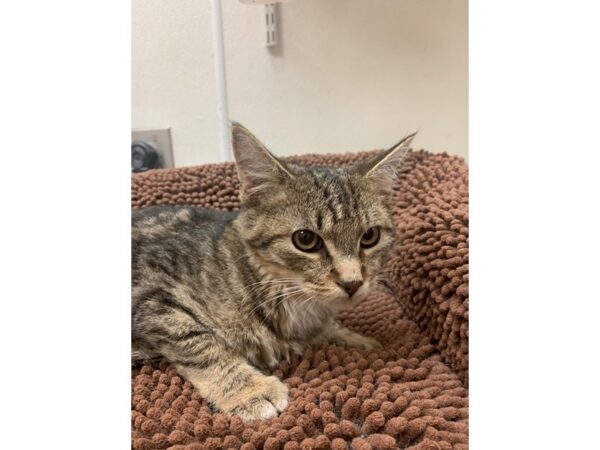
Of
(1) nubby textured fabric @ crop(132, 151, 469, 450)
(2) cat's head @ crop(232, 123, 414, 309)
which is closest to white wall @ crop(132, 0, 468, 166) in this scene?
(1) nubby textured fabric @ crop(132, 151, 469, 450)

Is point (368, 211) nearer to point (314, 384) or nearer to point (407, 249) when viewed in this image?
point (407, 249)

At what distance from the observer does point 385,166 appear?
3.61 ft

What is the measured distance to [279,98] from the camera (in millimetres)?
1878

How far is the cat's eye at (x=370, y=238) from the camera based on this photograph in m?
1.00

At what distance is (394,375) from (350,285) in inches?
7.8

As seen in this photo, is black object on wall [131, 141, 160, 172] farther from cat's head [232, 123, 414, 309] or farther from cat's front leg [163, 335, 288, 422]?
cat's front leg [163, 335, 288, 422]

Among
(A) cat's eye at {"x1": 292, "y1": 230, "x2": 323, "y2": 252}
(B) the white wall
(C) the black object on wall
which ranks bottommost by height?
(A) cat's eye at {"x1": 292, "y1": 230, "x2": 323, "y2": 252}

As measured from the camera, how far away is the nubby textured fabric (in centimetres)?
73

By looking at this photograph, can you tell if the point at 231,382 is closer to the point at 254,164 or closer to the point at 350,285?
the point at 350,285

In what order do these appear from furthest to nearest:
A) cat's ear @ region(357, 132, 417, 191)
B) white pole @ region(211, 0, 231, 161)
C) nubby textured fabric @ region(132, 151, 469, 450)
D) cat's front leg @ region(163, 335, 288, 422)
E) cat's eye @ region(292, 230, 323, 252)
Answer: white pole @ region(211, 0, 231, 161), cat's ear @ region(357, 132, 417, 191), cat's eye @ region(292, 230, 323, 252), cat's front leg @ region(163, 335, 288, 422), nubby textured fabric @ region(132, 151, 469, 450)

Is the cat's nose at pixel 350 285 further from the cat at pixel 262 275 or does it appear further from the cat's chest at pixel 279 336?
the cat's chest at pixel 279 336

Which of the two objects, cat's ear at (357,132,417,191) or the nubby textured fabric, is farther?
cat's ear at (357,132,417,191)

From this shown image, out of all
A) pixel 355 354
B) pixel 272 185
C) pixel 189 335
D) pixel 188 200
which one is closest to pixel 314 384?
pixel 355 354
